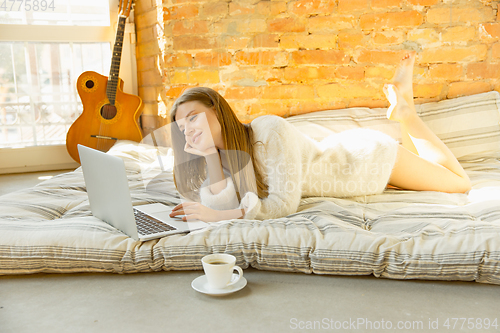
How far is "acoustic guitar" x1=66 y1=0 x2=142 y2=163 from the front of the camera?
2479 millimetres

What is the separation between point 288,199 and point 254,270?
30cm

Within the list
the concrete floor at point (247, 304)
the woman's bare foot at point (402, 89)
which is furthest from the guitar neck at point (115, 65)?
the concrete floor at point (247, 304)

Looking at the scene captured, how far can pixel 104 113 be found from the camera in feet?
8.20

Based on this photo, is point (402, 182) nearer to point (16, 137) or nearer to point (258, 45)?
point (258, 45)

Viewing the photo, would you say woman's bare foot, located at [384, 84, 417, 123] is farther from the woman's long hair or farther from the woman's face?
the woman's face

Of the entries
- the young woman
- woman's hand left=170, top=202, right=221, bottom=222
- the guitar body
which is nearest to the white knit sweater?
the young woman

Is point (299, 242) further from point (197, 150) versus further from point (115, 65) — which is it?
point (115, 65)

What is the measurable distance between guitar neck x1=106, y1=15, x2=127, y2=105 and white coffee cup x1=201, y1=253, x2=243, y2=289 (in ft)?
6.14

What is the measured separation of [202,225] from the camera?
1140 millimetres

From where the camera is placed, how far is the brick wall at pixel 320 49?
224 cm

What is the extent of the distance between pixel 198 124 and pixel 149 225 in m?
0.36

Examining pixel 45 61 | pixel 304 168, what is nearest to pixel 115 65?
pixel 45 61

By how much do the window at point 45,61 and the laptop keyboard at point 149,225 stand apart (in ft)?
5.79

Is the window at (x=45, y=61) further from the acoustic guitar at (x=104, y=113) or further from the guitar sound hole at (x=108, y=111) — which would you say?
the guitar sound hole at (x=108, y=111)
